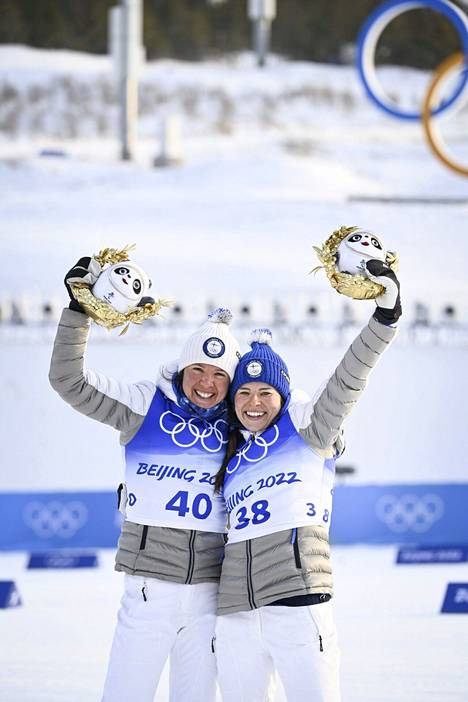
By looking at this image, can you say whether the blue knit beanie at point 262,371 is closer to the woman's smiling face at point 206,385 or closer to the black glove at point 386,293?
the woman's smiling face at point 206,385

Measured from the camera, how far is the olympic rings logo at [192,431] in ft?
10.0

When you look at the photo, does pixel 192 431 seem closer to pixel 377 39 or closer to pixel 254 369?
pixel 254 369

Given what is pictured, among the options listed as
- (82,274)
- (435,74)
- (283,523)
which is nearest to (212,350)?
(82,274)

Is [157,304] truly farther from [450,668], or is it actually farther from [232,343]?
[450,668]

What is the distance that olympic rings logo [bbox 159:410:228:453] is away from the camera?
121 inches

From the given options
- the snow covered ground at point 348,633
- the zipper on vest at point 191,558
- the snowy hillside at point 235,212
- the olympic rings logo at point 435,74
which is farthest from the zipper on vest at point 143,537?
the olympic rings logo at point 435,74

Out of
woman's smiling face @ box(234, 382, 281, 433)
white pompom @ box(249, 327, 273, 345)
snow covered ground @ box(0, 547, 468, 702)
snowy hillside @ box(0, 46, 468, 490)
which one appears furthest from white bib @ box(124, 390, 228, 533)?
snowy hillside @ box(0, 46, 468, 490)

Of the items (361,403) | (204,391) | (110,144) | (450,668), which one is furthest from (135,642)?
(110,144)

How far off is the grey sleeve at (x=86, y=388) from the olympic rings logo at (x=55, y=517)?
3.89 meters

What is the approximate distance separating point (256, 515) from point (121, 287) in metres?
0.67

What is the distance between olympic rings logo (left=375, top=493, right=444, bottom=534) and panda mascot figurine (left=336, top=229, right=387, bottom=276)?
13.9 ft

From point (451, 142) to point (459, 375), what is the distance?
57.8 inches

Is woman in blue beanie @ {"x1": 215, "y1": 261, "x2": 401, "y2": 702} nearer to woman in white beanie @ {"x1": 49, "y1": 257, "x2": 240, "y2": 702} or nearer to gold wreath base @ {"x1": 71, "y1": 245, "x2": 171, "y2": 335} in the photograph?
woman in white beanie @ {"x1": 49, "y1": 257, "x2": 240, "y2": 702}

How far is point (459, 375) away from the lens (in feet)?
23.2
